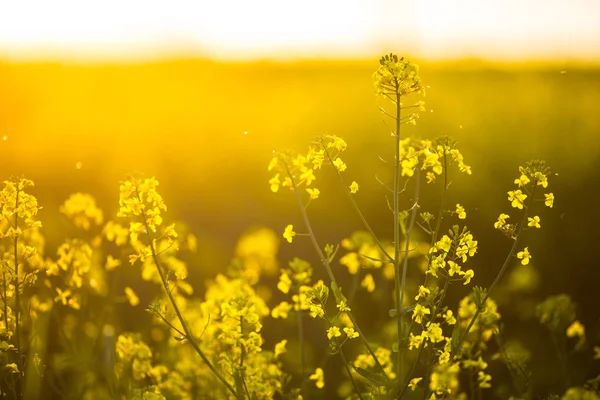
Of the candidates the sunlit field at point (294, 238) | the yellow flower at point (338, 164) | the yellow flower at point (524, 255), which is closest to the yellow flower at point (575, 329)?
the sunlit field at point (294, 238)

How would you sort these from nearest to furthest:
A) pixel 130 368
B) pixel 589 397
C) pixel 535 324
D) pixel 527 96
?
1. pixel 589 397
2. pixel 130 368
3. pixel 535 324
4. pixel 527 96

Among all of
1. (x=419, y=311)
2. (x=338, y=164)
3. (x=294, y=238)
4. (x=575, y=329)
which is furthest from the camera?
(x=294, y=238)

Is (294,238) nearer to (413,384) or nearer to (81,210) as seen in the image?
(81,210)

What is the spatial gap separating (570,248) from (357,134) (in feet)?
19.7

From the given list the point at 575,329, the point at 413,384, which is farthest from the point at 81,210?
the point at 575,329

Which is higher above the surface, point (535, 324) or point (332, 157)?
point (332, 157)

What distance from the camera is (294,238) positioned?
28.2ft

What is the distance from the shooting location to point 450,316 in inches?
159

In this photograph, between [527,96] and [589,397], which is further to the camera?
[527,96]

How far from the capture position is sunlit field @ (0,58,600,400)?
12.0 feet

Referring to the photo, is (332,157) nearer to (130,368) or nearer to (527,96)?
(130,368)

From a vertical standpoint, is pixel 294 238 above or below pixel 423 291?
below

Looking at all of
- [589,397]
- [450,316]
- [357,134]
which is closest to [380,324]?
[450,316]

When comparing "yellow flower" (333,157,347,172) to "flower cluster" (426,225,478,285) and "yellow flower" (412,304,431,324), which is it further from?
"yellow flower" (412,304,431,324)
